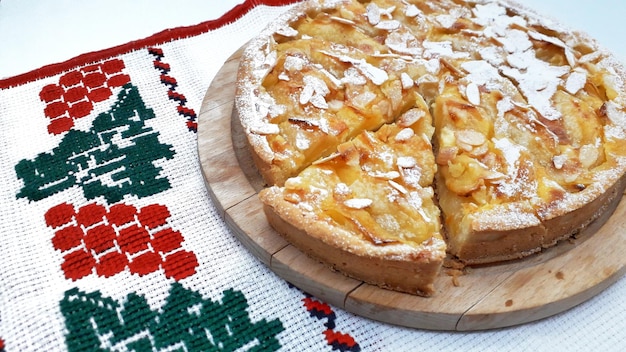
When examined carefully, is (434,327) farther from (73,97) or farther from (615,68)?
(73,97)

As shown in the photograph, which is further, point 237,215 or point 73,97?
point 73,97

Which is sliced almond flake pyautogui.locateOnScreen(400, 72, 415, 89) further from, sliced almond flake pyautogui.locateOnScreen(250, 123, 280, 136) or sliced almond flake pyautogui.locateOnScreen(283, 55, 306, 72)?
sliced almond flake pyautogui.locateOnScreen(250, 123, 280, 136)

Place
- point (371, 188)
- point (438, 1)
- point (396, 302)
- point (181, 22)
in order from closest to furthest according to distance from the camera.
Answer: point (396, 302)
point (371, 188)
point (438, 1)
point (181, 22)

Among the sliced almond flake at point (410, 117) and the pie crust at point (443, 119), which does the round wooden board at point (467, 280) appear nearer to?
the pie crust at point (443, 119)

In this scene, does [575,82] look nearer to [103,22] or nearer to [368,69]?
[368,69]

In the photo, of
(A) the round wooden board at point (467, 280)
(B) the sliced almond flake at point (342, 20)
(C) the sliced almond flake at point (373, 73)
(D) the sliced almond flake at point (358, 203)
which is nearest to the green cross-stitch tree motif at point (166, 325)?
(A) the round wooden board at point (467, 280)

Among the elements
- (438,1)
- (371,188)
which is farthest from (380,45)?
(371,188)
